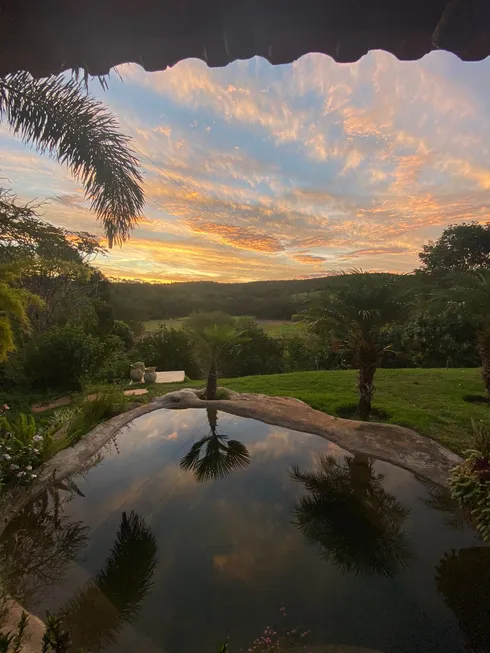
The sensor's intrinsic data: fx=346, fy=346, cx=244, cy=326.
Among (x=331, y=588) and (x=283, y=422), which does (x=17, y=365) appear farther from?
(x=331, y=588)

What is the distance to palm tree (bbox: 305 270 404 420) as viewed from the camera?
9.34 metres

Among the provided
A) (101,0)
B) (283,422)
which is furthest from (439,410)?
(101,0)

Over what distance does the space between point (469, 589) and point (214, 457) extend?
434cm

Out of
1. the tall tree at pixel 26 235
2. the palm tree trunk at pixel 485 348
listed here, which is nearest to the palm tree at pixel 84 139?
the tall tree at pixel 26 235

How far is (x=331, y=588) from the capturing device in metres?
3.69

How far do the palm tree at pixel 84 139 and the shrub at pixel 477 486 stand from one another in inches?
302

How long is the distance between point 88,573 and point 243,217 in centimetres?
1423

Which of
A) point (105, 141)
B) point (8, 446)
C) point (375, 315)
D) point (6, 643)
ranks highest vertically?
point (105, 141)

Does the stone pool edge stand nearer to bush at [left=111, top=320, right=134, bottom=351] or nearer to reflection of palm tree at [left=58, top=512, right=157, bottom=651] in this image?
reflection of palm tree at [left=58, top=512, right=157, bottom=651]

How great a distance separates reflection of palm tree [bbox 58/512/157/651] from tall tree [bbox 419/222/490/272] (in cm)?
3334

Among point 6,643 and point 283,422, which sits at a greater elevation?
point 6,643

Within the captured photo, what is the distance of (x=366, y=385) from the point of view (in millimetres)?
9672

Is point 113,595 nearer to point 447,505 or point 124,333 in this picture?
point 447,505

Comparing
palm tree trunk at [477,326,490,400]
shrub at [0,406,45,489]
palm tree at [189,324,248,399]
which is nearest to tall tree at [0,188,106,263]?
shrub at [0,406,45,489]
